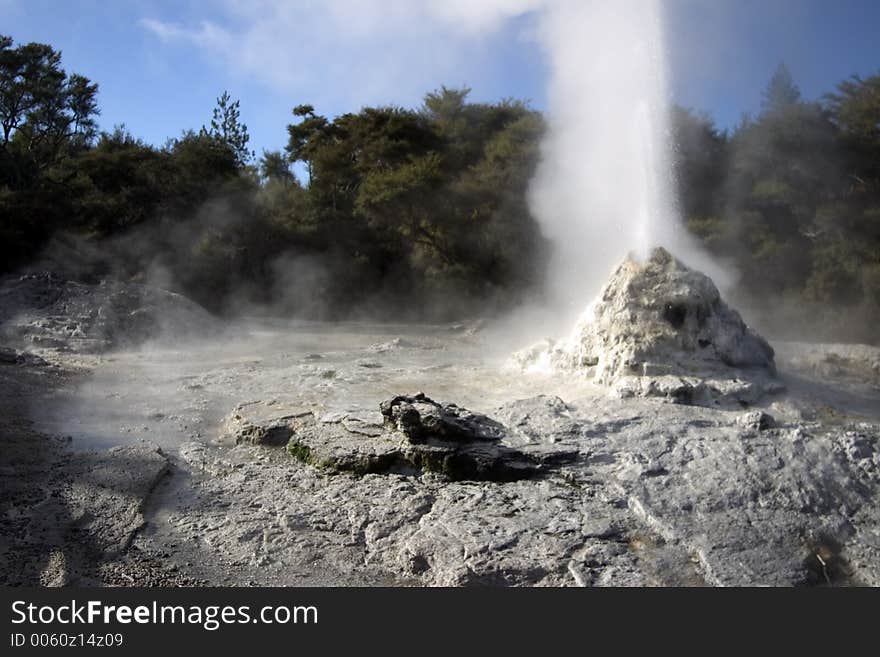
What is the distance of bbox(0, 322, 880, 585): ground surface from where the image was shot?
3.40 metres

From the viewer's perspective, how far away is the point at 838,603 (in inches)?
117

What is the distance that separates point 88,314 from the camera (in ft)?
31.6

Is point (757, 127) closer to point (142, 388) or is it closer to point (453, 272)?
point (453, 272)

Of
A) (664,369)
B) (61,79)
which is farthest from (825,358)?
(61,79)

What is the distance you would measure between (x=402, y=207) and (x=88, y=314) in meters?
6.30

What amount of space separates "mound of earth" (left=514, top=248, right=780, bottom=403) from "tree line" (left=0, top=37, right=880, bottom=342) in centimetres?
642

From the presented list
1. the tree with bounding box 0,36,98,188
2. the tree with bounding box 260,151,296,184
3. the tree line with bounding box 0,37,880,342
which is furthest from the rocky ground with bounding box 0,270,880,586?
the tree with bounding box 260,151,296,184

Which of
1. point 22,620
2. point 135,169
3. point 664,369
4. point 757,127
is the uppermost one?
point 757,127

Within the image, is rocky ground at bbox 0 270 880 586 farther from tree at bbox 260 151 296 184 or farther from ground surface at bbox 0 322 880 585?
tree at bbox 260 151 296 184

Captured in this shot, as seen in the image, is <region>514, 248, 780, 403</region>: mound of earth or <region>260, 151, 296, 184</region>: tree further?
<region>260, 151, 296, 184</region>: tree

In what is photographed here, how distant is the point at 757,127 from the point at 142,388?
11.2 meters

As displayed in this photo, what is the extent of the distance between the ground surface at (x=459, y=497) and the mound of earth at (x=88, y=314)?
3.32 meters

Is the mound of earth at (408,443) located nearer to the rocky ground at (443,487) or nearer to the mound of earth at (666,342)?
the rocky ground at (443,487)

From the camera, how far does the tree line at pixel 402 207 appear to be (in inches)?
493
